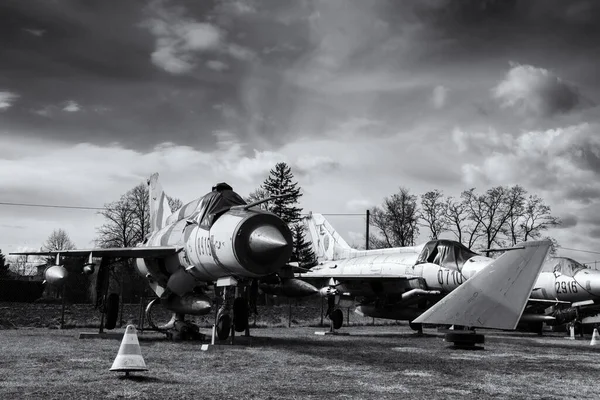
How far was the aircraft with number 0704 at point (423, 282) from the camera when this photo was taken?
57.4 feet

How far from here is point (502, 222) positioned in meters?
49.2

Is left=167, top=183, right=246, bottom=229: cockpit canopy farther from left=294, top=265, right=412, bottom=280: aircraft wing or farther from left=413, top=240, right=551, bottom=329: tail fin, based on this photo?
left=413, top=240, right=551, bottom=329: tail fin

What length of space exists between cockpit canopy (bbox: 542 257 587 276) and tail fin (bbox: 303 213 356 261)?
8007mm

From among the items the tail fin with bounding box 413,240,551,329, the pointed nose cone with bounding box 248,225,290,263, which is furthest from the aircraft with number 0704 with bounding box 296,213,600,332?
the tail fin with bounding box 413,240,551,329

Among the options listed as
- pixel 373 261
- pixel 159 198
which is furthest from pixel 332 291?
pixel 159 198

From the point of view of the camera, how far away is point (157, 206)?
17.6 metres

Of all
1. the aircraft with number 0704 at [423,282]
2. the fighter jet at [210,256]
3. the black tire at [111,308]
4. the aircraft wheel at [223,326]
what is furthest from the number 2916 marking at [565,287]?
the black tire at [111,308]

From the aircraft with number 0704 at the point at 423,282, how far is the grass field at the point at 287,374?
5421 millimetres

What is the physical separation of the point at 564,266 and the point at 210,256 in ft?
41.5

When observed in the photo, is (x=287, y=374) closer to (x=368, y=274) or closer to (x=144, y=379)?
(x=144, y=379)

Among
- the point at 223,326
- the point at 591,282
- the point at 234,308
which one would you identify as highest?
Answer: the point at 591,282

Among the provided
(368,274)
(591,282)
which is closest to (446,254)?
(368,274)

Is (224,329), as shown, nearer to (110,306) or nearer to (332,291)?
(110,306)

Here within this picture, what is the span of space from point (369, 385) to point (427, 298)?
1289cm
